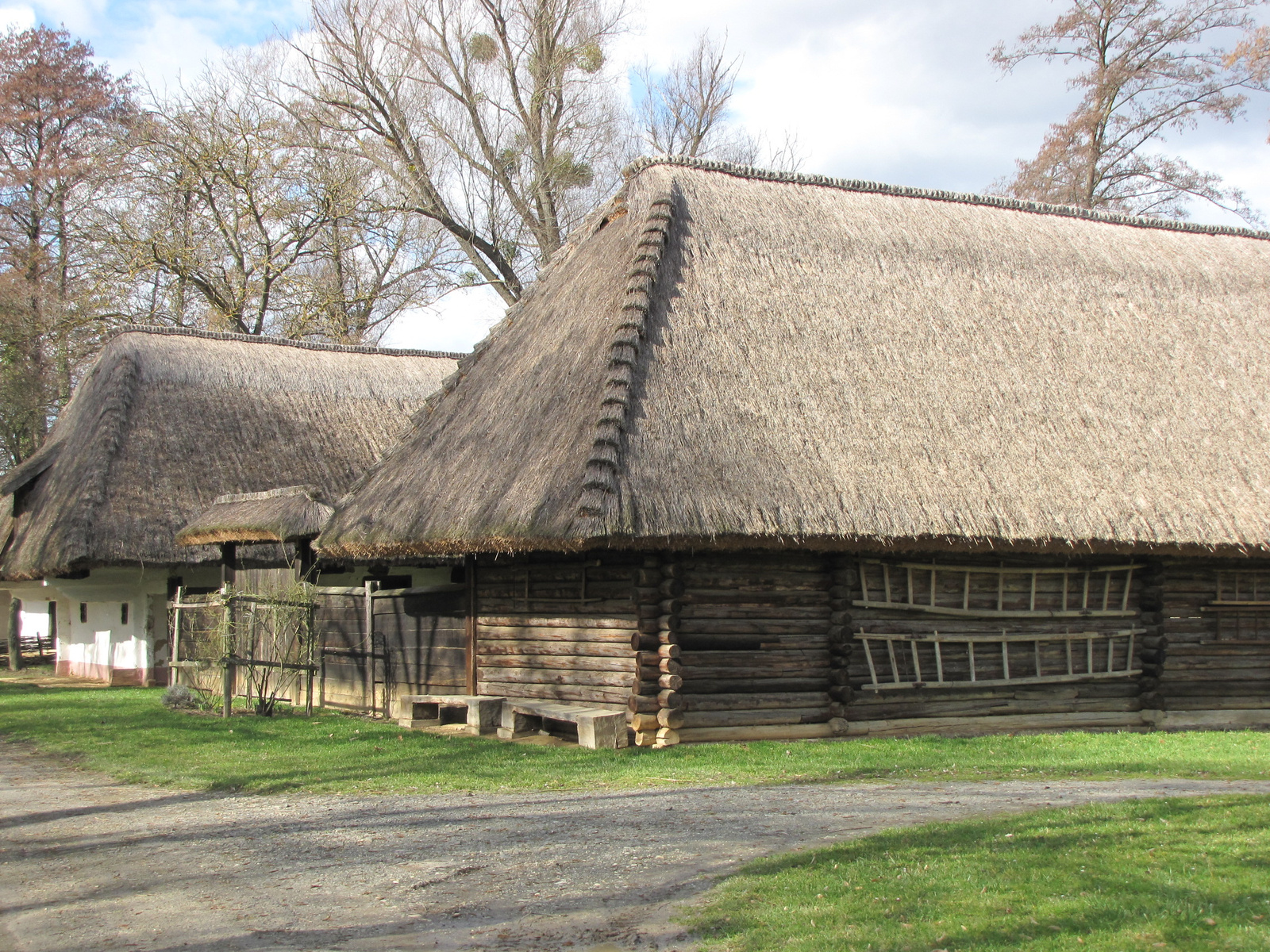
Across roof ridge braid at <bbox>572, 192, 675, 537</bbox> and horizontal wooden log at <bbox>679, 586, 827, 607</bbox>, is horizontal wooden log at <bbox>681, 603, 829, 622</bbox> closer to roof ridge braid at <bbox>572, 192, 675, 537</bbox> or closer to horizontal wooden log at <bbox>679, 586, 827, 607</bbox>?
horizontal wooden log at <bbox>679, 586, 827, 607</bbox>

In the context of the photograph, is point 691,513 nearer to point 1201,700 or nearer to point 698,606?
point 698,606

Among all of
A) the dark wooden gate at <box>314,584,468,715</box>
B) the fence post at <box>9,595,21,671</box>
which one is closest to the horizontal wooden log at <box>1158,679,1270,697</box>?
the dark wooden gate at <box>314,584,468,715</box>

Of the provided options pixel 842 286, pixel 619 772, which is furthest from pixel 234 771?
pixel 842 286

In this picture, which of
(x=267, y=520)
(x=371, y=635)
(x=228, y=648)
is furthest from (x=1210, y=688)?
(x=228, y=648)

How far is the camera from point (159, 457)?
69.9 ft

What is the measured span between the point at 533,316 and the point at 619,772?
8402mm

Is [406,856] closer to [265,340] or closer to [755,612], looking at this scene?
[755,612]

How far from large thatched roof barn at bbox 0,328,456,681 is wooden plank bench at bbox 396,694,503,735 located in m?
7.20

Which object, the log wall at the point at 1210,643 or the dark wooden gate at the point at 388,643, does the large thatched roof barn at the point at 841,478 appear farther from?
the dark wooden gate at the point at 388,643

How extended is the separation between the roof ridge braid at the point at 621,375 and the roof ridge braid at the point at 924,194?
4.84 ft

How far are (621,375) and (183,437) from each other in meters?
12.5

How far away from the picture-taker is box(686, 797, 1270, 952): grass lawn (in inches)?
217

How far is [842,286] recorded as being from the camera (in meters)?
15.8

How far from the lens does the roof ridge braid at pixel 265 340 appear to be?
81.3 ft
